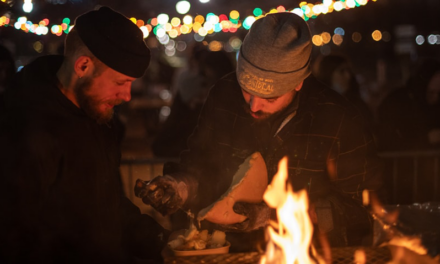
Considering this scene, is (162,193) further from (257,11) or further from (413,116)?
(257,11)

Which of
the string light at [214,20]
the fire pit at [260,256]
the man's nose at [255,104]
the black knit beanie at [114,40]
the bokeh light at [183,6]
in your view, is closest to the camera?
the black knit beanie at [114,40]

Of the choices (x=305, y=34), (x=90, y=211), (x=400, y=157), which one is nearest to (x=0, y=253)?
(x=90, y=211)

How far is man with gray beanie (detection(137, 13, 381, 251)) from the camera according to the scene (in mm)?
2891

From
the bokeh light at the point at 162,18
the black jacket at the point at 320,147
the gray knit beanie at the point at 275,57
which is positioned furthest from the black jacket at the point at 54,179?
the bokeh light at the point at 162,18

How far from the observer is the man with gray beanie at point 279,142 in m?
2.89

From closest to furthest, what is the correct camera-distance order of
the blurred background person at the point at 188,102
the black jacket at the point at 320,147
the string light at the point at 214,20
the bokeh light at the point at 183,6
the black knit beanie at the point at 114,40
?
the black knit beanie at the point at 114,40 → the black jacket at the point at 320,147 → the blurred background person at the point at 188,102 → the string light at the point at 214,20 → the bokeh light at the point at 183,6

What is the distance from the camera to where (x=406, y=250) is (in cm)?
252

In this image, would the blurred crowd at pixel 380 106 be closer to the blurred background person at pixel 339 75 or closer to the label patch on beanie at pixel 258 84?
the blurred background person at pixel 339 75

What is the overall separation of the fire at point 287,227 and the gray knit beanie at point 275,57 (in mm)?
468

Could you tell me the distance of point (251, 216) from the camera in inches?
112

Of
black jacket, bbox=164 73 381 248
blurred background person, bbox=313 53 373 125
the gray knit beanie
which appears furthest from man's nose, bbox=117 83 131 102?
blurred background person, bbox=313 53 373 125

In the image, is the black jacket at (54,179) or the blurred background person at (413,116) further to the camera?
the blurred background person at (413,116)

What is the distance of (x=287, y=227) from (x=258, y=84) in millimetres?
756

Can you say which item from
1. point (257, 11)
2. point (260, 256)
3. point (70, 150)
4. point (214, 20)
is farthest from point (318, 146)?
point (214, 20)
